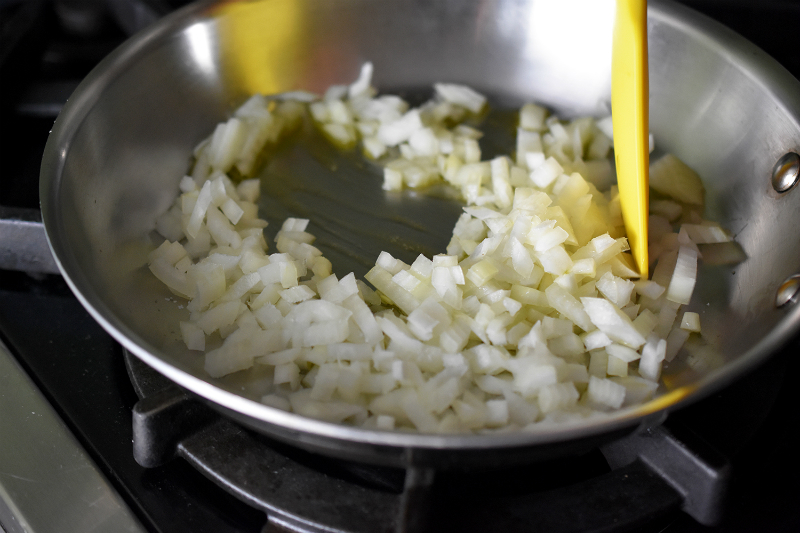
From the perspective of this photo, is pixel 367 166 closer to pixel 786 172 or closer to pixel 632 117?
pixel 632 117

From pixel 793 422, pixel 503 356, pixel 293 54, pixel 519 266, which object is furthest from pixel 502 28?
pixel 793 422

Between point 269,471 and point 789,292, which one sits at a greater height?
point 789,292

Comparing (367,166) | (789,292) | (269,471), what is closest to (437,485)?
(269,471)

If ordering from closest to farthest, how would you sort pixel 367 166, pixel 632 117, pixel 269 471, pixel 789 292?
pixel 269 471 → pixel 789 292 → pixel 632 117 → pixel 367 166

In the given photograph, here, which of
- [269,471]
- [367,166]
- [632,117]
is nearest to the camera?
[269,471]

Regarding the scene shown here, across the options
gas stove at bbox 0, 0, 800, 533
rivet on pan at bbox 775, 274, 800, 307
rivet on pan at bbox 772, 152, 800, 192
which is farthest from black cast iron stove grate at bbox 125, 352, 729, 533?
rivet on pan at bbox 772, 152, 800, 192

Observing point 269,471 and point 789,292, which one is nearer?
point 269,471

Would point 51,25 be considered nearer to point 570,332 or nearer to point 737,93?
point 570,332
